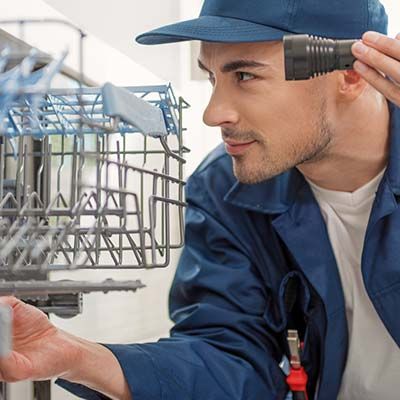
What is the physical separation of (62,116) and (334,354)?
2.08 ft

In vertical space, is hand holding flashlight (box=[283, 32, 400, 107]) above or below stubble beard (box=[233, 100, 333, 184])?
above

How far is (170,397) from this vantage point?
92 centimetres

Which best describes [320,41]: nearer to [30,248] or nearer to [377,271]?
Result: [30,248]

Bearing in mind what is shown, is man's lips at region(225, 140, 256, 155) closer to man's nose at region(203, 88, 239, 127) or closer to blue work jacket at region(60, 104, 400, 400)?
man's nose at region(203, 88, 239, 127)

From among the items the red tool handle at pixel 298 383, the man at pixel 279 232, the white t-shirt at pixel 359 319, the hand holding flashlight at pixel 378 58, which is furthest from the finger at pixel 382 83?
the red tool handle at pixel 298 383

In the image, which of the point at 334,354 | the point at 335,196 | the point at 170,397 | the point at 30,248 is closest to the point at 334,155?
the point at 335,196

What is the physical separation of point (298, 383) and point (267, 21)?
576 mm

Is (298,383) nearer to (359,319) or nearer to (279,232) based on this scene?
(359,319)

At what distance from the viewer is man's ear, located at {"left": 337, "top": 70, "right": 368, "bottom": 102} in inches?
42.1

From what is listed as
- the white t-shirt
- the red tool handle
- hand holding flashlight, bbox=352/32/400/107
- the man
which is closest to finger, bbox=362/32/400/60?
hand holding flashlight, bbox=352/32/400/107

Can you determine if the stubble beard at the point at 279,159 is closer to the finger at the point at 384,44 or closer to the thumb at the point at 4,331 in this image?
the finger at the point at 384,44

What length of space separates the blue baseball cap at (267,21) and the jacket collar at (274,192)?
7.0 inches

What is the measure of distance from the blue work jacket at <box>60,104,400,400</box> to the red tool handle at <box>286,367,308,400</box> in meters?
0.03

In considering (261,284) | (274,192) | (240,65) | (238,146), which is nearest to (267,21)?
(240,65)
